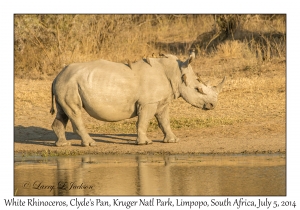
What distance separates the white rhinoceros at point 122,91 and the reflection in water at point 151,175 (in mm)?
903

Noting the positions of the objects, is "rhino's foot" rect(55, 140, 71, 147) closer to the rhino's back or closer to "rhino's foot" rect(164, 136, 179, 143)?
the rhino's back

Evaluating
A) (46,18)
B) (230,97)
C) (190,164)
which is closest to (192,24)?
(46,18)

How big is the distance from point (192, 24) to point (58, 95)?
38.0 feet

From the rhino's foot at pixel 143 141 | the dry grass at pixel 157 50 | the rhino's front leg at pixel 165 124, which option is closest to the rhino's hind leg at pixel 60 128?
the rhino's foot at pixel 143 141

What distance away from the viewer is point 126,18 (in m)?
22.2

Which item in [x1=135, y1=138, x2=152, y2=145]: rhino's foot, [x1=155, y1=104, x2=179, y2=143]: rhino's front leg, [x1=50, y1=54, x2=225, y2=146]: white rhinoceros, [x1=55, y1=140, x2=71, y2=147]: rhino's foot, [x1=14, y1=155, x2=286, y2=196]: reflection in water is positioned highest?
[x1=50, y1=54, x2=225, y2=146]: white rhinoceros

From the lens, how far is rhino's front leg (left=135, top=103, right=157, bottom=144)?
12.5 metres

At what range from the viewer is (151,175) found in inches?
404

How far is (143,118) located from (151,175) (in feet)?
7.67

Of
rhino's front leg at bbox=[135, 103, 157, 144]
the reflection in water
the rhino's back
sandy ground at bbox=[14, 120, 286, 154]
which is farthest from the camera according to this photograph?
rhino's front leg at bbox=[135, 103, 157, 144]

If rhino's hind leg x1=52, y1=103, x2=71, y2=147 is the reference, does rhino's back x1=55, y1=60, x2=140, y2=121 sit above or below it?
above

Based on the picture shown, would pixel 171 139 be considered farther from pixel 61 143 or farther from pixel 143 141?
Result: pixel 61 143

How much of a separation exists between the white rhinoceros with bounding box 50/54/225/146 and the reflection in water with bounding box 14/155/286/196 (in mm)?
903

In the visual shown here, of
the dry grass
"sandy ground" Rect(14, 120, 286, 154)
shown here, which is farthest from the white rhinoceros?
the dry grass
